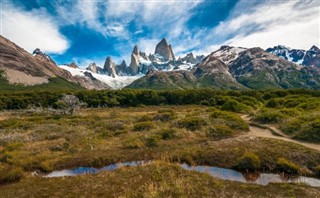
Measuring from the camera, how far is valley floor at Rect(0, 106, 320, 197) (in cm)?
1998

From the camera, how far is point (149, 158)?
30.1 meters

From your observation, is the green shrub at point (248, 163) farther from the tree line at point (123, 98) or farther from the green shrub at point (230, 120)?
the tree line at point (123, 98)

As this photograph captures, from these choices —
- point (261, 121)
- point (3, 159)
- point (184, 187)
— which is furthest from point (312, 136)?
point (3, 159)

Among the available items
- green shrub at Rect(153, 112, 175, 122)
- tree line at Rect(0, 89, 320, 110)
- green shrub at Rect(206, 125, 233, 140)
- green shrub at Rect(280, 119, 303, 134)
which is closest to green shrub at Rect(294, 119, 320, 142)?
green shrub at Rect(280, 119, 303, 134)

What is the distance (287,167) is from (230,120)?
886 inches

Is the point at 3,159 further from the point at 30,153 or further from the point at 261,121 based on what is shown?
the point at 261,121

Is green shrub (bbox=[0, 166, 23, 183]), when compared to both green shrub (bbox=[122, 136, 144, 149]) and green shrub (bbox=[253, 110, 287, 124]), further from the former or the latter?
green shrub (bbox=[253, 110, 287, 124])

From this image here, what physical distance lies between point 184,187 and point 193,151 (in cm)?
1080

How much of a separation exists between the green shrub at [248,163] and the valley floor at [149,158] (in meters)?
0.37

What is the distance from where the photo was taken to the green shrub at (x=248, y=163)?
1008 inches

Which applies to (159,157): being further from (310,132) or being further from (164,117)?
(164,117)

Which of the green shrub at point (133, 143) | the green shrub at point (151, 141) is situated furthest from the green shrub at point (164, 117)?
the green shrub at point (151, 141)

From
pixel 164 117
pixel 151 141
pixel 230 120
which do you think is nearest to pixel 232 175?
pixel 151 141

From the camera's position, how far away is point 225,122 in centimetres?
4625
